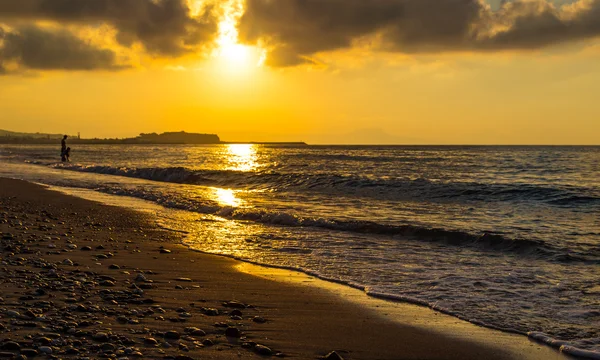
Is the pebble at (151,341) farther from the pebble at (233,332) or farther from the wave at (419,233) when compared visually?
the wave at (419,233)

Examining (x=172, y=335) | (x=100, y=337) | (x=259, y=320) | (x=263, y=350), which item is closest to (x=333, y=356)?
(x=263, y=350)

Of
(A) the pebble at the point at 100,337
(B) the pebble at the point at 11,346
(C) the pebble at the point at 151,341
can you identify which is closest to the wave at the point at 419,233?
(C) the pebble at the point at 151,341

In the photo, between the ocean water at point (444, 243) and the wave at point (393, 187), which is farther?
the wave at point (393, 187)

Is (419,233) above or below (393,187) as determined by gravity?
below

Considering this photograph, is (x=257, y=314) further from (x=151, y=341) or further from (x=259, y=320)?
(x=151, y=341)

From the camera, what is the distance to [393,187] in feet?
95.2

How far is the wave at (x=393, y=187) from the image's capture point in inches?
978

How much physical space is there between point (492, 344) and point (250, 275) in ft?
14.2

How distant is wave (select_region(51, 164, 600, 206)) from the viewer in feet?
81.5

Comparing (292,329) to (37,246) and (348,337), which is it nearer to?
(348,337)

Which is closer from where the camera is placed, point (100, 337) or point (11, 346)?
point (11, 346)

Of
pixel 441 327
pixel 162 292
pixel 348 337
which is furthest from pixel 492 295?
pixel 162 292

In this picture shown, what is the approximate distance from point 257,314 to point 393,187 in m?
22.8

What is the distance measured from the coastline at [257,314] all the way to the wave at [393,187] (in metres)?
16.6
